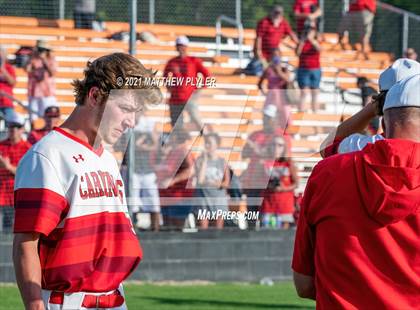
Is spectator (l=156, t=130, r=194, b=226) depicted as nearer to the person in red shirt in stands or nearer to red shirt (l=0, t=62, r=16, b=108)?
red shirt (l=0, t=62, r=16, b=108)

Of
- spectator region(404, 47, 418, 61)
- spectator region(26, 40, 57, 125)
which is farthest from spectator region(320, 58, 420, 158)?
spectator region(404, 47, 418, 61)

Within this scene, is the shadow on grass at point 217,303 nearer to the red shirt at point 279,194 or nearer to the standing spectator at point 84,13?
the red shirt at point 279,194

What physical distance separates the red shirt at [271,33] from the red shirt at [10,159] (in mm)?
3843

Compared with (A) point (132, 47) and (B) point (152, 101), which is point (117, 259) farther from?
(A) point (132, 47)

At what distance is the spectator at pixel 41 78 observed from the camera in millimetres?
12227

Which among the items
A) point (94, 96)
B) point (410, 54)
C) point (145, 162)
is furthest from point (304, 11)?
point (94, 96)

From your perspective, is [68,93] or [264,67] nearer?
[68,93]

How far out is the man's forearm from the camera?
3574 mm

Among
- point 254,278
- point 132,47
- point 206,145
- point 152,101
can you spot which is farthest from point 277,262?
point 152,101

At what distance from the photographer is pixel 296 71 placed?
13.5 meters

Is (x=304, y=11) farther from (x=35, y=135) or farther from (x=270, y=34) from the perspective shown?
(x=35, y=135)

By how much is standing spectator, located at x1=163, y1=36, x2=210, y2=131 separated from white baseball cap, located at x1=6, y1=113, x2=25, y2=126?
1.76m

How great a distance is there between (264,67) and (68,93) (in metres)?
2.64

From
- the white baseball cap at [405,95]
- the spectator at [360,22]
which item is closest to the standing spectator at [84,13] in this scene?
the spectator at [360,22]
